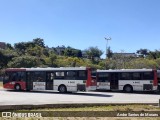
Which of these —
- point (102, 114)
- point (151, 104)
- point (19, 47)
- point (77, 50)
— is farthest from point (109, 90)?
point (77, 50)

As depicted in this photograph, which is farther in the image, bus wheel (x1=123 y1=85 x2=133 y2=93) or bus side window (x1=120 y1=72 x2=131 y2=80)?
bus side window (x1=120 y1=72 x2=131 y2=80)

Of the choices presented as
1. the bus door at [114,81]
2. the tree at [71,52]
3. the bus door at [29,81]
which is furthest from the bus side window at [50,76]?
the tree at [71,52]

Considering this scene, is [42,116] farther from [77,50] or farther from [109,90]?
[77,50]

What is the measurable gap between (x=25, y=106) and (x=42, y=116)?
2356mm

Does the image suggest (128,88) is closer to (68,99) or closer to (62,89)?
(62,89)

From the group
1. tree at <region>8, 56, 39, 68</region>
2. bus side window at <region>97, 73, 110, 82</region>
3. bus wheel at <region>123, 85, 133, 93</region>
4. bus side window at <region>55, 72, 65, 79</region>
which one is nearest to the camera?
bus side window at <region>55, 72, 65, 79</region>

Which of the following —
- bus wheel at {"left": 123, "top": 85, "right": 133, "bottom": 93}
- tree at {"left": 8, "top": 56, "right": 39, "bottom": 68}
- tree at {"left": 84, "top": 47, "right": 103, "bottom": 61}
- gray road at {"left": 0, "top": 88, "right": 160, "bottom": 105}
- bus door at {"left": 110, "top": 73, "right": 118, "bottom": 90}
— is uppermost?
tree at {"left": 84, "top": 47, "right": 103, "bottom": 61}

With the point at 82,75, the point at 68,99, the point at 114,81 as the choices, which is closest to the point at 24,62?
the point at 114,81

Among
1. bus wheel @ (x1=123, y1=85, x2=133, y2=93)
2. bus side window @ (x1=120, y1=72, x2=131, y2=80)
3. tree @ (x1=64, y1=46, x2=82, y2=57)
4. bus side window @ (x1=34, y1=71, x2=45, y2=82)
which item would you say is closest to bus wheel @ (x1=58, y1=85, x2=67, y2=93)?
bus side window @ (x1=34, y1=71, x2=45, y2=82)

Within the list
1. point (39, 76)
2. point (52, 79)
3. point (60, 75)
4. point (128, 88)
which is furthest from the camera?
point (128, 88)

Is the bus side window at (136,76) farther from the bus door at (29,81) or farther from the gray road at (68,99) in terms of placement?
the bus door at (29,81)

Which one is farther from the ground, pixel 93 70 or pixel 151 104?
pixel 93 70

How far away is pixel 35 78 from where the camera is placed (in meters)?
32.5

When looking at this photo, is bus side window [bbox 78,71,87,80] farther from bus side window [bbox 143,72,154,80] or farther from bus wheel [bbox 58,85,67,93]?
bus side window [bbox 143,72,154,80]
